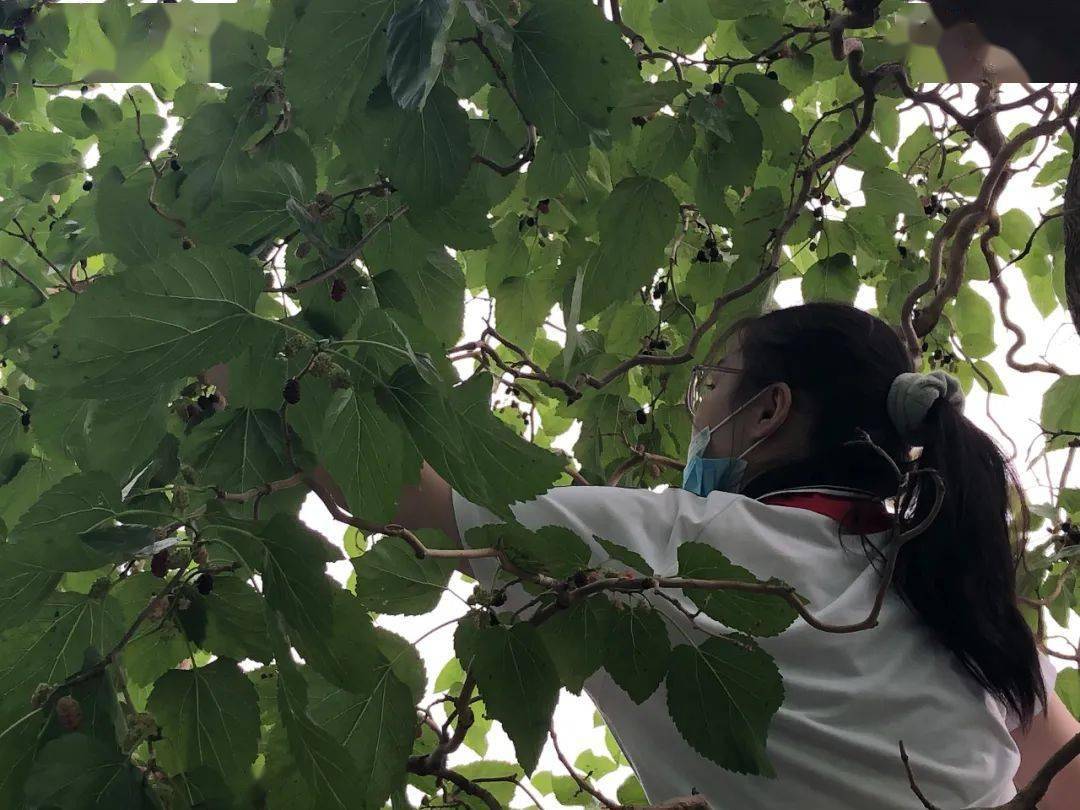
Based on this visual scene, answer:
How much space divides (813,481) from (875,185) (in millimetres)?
625

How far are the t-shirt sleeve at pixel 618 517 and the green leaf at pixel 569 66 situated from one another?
1.39 feet

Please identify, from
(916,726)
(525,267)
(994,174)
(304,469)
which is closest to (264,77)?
(304,469)

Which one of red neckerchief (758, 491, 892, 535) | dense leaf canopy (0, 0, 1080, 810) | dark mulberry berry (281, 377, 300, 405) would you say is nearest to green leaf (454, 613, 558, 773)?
dense leaf canopy (0, 0, 1080, 810)

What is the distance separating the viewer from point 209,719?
0.87 metres

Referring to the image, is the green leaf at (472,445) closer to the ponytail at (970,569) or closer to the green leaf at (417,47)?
the green leaf at (417,47)

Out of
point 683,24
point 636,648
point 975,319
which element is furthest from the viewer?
point 975,319

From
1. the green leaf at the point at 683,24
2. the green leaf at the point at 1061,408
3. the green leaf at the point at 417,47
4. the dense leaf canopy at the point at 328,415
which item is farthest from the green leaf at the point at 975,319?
the green leaf at the point at 417,47

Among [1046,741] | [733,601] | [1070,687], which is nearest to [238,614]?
[733,601]

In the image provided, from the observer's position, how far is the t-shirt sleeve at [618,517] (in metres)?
1.15

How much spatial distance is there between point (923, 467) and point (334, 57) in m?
0.85

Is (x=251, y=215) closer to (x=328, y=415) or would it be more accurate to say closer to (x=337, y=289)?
(x=337, y=289)

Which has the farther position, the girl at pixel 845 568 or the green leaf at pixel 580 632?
the girl at pixel 845 568

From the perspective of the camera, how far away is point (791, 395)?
Answer: 4.76 feet

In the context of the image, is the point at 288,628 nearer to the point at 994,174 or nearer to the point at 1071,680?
the point at 994,174
